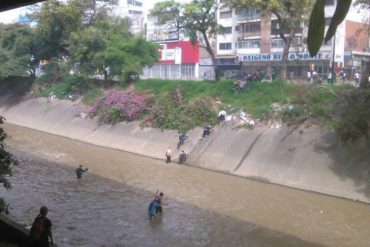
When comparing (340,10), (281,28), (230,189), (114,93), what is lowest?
(230,189)

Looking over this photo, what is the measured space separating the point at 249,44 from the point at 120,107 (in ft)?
88.4

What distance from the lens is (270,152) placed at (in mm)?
26203

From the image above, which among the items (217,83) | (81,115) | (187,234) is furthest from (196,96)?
(187,234)

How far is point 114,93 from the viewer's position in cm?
4131

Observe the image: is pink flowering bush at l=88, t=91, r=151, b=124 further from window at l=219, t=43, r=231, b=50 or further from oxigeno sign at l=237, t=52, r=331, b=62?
window at l=219, t=43, r=231, b=50

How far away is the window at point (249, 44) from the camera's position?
58656 millimetres

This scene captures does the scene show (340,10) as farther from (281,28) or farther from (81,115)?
(81,115)

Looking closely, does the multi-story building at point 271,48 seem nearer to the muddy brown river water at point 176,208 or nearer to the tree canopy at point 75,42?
the tree canopy at point 75,42

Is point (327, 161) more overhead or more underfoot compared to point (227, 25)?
more underfoot

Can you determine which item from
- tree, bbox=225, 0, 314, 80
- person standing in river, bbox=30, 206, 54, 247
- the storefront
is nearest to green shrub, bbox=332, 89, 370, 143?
tree, bbox=225, 0, 314, 80

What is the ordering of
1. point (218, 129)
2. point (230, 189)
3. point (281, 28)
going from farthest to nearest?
point (281, 28) → point (218, 129) → point (230, 189)

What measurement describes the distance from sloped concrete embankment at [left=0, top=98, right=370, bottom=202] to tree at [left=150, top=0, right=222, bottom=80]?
9.21 metres

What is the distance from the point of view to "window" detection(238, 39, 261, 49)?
5866 cm

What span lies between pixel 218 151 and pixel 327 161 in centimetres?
707
